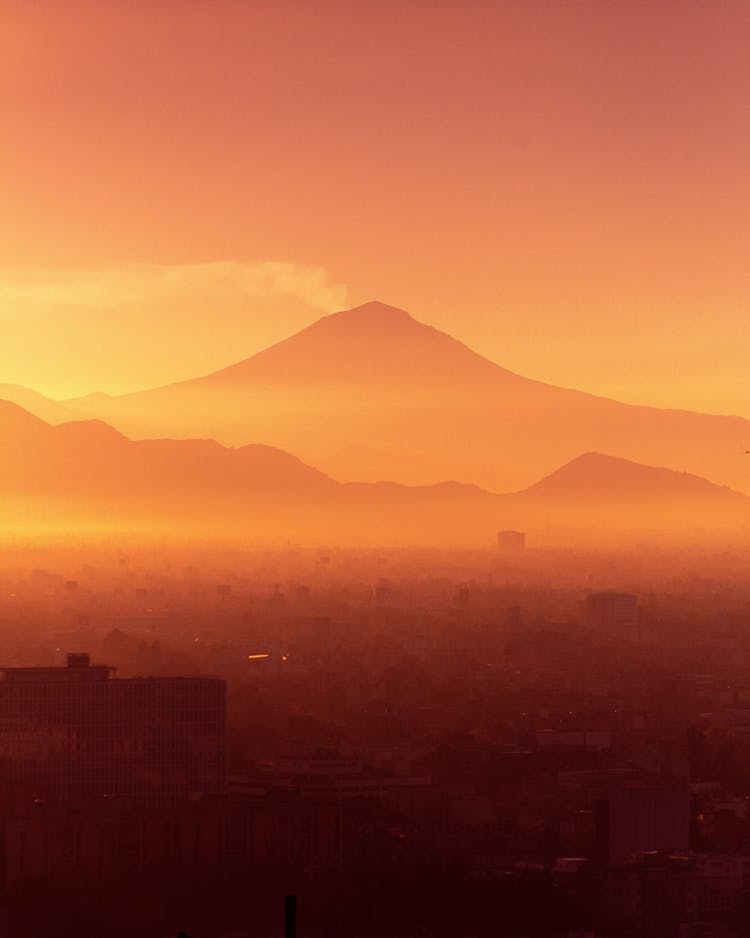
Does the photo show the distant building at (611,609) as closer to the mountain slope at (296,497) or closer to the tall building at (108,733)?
the mountain slope at (296,497)

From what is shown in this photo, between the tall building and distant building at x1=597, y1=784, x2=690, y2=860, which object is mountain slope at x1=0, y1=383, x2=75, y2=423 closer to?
the tall building

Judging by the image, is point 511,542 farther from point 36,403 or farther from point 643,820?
point 643,820

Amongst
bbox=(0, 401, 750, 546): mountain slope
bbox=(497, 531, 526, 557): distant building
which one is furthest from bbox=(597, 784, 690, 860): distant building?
bbox=(497, 531, 526, 557): distant building

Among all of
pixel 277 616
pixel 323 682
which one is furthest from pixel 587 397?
pixel 323 682

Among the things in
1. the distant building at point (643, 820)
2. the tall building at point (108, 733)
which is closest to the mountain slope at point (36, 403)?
the tall building at point (108, 733)

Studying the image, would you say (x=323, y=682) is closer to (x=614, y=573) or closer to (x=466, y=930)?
(x=466, y=930)

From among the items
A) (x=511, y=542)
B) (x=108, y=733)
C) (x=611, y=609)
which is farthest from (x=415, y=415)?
(x=108, y=733)
